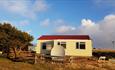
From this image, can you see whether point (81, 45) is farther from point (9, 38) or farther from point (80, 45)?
point (9, 38)

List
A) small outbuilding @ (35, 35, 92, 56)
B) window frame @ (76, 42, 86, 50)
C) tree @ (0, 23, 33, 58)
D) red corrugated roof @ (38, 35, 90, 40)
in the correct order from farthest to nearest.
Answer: red corrugated roof @ (38, 35, 90, 40) → window frame @ (76, 42, 86, 50) → small outbuilding @ (35, 35, 92, 56) → tree @ (0, 23, 33, 58)

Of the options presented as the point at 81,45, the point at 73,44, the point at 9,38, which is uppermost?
the point at 9,38

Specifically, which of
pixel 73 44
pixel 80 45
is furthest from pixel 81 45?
pixel 73 44

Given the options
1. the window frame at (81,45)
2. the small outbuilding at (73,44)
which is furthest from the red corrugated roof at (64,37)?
the window frame at (81,45)

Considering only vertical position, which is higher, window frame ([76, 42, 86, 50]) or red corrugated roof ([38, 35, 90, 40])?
red corrugated roof ([38, 35, 90, 40])

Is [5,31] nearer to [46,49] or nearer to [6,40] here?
[6,40]

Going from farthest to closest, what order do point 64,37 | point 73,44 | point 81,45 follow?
point 64,37
point 73,44
point 81,45

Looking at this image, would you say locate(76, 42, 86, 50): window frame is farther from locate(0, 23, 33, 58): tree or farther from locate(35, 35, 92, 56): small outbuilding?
locate(0, 23, 33, 58): tree

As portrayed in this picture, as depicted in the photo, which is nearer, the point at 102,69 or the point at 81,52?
the point at 102,69

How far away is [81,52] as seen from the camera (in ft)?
126

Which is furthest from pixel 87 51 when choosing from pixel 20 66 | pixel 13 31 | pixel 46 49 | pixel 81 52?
pixel 20 66

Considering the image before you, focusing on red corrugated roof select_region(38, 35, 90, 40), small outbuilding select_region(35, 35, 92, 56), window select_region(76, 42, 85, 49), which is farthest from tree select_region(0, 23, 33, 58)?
window select_region(76, 42, 85, 49)

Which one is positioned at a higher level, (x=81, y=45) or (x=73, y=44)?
(x=73, y=44)

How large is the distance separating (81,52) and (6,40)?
11.9m
